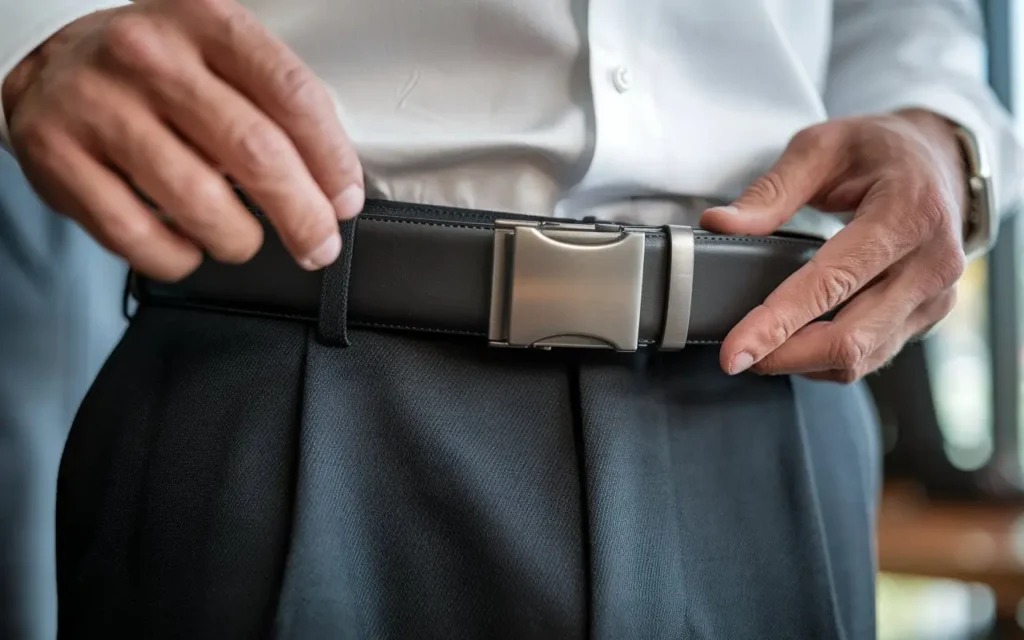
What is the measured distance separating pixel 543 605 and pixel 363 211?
27 centimetres

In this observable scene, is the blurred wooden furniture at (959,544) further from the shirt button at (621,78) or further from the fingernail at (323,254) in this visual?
the fingernail at (323,254)

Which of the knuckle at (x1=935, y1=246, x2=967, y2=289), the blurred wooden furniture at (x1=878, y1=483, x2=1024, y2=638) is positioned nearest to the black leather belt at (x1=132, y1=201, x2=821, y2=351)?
the knuckle at (x1=935, y1=246, x2=967, y2=289)

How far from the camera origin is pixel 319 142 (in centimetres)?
37

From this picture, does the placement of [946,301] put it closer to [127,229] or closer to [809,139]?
[809,139]

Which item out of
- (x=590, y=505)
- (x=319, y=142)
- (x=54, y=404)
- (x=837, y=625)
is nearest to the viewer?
(x=319, y=142)

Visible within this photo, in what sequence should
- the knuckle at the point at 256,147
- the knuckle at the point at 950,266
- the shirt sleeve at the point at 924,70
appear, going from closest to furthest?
the knuckle at the point at 256,147, the knuckle at the point at 950,266, the shirt sleeve at the point at 924,70

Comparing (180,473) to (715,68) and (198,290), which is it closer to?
(198,290)

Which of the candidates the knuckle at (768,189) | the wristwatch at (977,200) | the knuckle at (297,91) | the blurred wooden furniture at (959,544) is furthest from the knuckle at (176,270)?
the blurred wooden furniture at (959,544)

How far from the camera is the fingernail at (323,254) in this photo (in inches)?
15.3

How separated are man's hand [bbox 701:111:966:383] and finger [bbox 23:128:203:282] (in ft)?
1.14

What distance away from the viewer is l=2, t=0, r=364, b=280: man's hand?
358mm

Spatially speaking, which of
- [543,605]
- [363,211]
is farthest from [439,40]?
[543,605]

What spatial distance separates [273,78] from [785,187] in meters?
0.38

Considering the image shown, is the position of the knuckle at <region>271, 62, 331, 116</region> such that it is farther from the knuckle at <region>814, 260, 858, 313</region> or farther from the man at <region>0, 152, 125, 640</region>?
the man at <region>0, 152, 125, 640</region>
